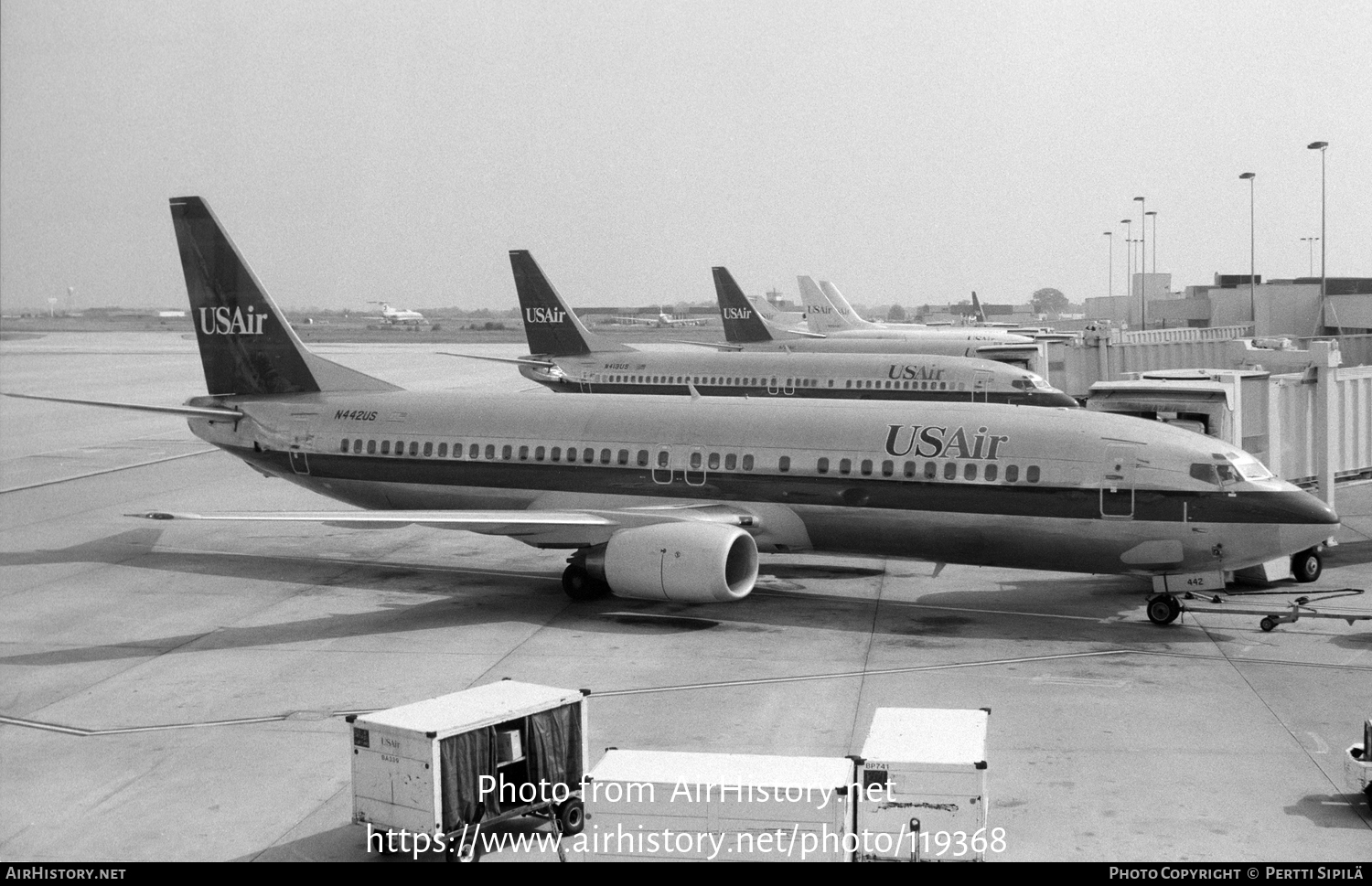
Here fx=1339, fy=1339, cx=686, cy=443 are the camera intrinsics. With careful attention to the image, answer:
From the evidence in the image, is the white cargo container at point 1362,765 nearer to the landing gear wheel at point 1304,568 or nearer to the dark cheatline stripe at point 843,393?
the landing gear wheel at point 1304,568

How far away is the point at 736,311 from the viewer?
212 ft

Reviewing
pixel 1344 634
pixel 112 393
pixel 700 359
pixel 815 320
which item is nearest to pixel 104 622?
pixel 1344 634

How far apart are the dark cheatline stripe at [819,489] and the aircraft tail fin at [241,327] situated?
1.78 meters

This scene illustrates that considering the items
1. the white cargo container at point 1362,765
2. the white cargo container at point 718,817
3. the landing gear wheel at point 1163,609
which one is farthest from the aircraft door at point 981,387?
the white cargo container at point 718,817

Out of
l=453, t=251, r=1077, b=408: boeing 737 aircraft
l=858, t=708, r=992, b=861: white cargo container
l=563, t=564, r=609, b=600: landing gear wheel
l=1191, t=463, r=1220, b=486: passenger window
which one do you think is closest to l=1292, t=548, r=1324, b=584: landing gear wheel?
l=1191, t=463, r=1220, b=486: passenger window

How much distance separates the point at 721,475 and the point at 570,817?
12444 mm

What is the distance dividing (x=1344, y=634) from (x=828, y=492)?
28.1ft

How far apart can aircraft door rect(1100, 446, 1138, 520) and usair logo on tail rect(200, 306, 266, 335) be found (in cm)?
1850

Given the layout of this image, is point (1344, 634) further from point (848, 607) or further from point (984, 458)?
point (848, 607)

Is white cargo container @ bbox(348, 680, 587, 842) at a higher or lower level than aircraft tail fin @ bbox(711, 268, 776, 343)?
lower

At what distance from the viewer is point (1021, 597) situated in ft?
80.1

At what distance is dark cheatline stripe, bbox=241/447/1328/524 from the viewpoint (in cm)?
2119

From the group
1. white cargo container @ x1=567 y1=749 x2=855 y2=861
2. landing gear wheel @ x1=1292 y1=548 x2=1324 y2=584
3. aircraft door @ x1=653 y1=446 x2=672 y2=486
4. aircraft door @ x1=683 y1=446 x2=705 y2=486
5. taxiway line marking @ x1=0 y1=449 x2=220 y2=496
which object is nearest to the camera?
white cargo container @ x1=567 y1=749 x2=855 y2=861

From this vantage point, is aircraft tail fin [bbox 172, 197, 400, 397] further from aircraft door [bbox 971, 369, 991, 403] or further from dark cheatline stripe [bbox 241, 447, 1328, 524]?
aircraft door [bbox 971, 369, 991, 403]
